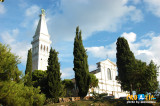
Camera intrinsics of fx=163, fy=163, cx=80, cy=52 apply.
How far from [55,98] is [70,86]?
17.7 metres

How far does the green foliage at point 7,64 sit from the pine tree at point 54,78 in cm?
1001

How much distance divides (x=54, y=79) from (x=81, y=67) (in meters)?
4.75

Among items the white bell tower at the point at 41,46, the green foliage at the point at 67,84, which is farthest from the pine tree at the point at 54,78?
the white bell tower at the point at 41,46

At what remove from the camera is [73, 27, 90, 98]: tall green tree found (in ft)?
84.6

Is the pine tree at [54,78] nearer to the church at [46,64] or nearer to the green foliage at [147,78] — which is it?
the green foliage at [147,78]

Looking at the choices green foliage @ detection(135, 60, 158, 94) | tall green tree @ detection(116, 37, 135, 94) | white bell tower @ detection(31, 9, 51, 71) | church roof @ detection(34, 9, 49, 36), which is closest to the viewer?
green foliage @ detection(135, 60, 158, 94)

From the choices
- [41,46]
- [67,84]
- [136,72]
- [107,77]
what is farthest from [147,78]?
[41,46]

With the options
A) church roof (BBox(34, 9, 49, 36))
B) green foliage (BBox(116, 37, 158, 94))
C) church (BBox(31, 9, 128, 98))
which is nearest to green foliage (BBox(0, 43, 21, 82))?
green foliage (BBox(116, 37, 158, 94))

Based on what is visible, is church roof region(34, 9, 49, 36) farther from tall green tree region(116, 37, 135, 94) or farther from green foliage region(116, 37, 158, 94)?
green foliage region(116, 37, 158, 94)

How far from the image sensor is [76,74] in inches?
1038

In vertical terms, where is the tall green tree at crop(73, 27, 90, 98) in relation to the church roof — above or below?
below

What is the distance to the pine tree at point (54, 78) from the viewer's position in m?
23.9

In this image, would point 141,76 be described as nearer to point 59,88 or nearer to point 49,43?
point 59,88

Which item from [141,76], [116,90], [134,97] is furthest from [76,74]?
[116,90]
